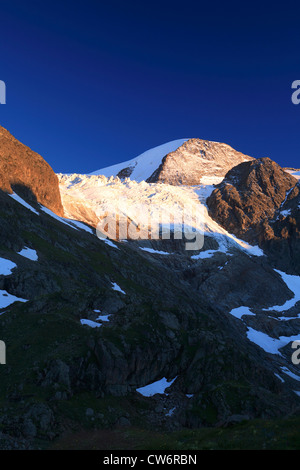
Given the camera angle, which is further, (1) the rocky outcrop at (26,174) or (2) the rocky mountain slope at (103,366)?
(1) the rocky outcrop at (26,174)

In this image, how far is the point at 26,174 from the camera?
126m

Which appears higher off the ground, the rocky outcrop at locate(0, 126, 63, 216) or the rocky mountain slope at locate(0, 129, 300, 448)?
the rocky outcrop at locate(0, 126, 63, 216)

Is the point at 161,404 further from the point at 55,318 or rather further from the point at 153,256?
the point at 153,256

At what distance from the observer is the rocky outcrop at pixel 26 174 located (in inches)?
4569

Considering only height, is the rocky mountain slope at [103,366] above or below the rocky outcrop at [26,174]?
below

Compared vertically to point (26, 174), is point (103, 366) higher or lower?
lower

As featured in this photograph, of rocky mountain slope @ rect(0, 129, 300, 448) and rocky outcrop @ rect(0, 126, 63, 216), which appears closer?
rocky mountain slope @ rect(0, 129, 300, 448)

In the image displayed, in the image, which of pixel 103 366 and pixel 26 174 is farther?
pixel 26 174

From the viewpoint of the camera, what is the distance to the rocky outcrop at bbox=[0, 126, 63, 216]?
4569 inches

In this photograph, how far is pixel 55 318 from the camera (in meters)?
37.6

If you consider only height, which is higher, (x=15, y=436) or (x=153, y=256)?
(x=153, y=256)

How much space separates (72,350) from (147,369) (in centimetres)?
836

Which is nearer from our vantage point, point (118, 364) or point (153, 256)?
point (118, 364)
